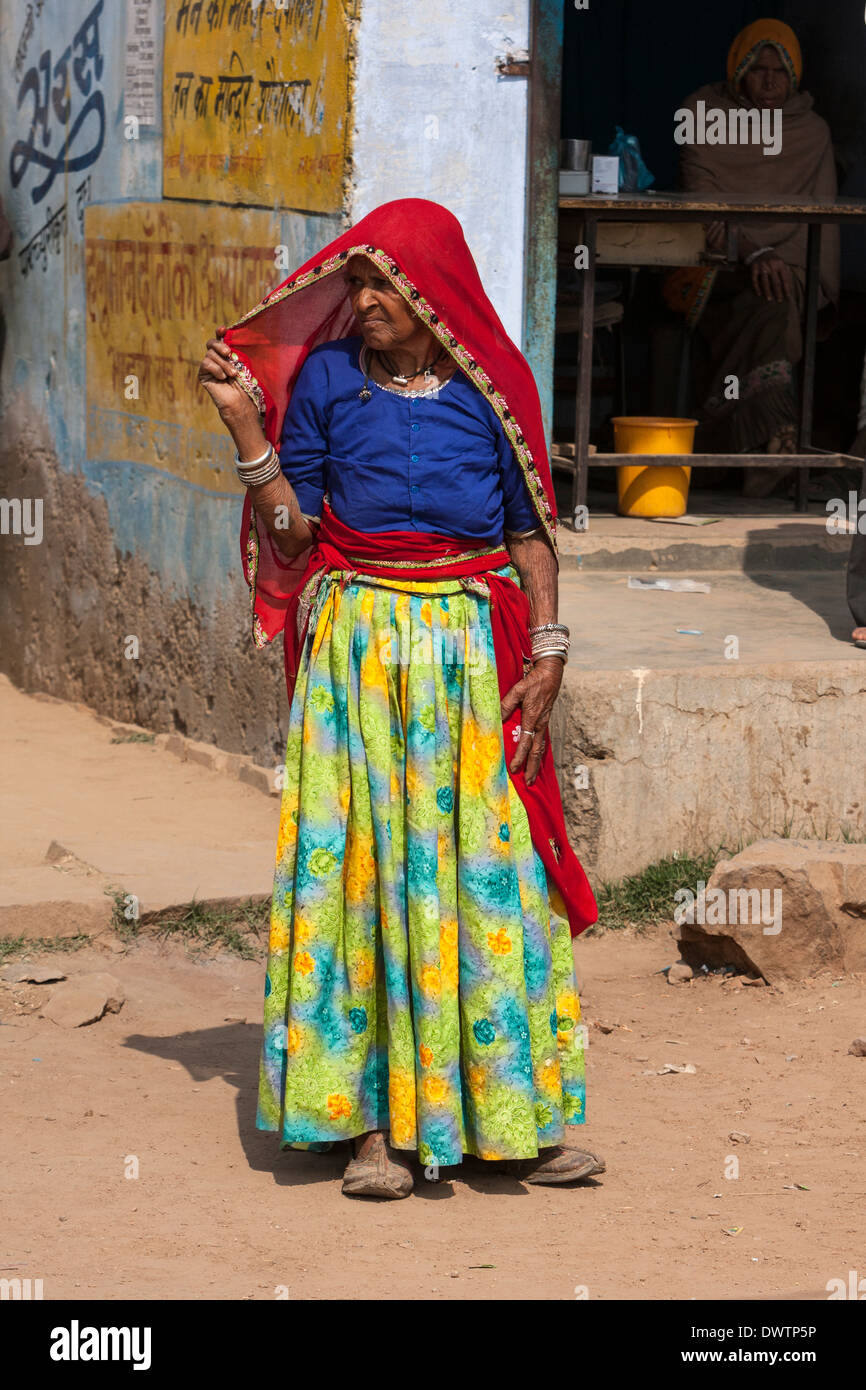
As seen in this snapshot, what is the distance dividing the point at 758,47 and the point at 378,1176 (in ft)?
20.6

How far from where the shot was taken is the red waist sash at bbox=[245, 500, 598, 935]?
346 centimetres

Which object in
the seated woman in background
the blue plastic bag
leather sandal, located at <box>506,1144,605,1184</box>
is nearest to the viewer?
leather sandal, located at <box>506,1144,605,1184</box>

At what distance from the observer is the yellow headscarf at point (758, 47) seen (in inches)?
324

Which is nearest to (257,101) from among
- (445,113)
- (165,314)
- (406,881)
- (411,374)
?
(445,113)

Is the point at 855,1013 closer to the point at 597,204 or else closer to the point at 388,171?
the point at 388,171

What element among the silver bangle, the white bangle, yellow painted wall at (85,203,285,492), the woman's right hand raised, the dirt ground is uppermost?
yellow painted wall at (85,203,285,492)

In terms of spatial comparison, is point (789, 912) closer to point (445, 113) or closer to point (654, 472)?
point (445, 113)

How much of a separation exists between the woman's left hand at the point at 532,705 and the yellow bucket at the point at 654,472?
3818 mm

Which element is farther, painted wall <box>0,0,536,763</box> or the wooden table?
the wooden table

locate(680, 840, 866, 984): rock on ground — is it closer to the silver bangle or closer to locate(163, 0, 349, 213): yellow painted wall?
the silver bangle

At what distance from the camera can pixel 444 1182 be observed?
3613 millimetres

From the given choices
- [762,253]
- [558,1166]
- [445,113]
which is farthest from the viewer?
[762,253]

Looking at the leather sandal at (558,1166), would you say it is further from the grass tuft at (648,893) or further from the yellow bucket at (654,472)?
the yellow bucket at (654,472)

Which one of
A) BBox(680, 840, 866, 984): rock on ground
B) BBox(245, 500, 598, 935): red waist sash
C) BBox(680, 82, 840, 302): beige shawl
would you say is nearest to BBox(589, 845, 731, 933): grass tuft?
BBox(680, 840, 866, 984): rock on ground
